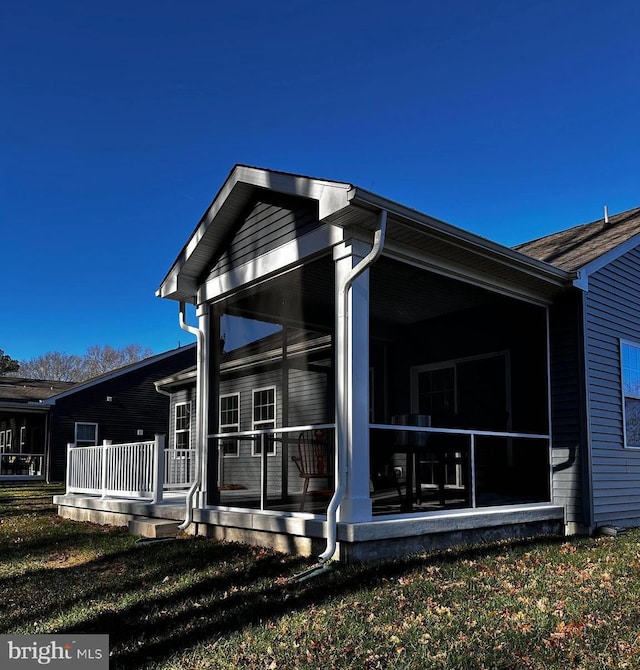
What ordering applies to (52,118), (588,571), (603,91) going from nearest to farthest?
(588,571)
(603,91)
(52,118)

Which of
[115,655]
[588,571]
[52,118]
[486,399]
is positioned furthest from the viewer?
[52,118]

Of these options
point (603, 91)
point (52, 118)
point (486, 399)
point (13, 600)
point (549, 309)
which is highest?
point (52, 118)

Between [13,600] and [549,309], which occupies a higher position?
[549,309]

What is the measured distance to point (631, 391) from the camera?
8.66m

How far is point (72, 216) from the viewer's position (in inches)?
1228

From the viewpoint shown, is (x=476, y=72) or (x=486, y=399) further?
(x=476, y=72)

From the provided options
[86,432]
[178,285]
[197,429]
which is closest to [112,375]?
[86,432]

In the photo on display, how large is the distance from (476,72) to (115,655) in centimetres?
1507

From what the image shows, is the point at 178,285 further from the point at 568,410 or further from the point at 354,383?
the point at 568,410

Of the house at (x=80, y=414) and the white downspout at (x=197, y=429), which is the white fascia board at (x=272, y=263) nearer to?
the white downspout at (x=197, y=429)

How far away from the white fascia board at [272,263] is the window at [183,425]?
9.79 m

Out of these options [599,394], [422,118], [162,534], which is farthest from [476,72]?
[162,534]

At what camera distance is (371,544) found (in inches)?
221

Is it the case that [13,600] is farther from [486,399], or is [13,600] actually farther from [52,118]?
[52,118]
